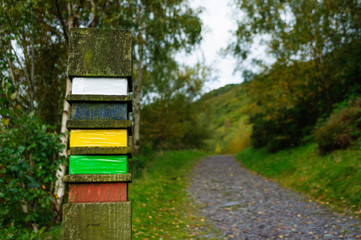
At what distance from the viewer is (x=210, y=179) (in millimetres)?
12430

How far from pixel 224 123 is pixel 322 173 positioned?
3072cm

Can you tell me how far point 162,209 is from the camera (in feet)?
24.5

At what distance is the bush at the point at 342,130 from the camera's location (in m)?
9.87

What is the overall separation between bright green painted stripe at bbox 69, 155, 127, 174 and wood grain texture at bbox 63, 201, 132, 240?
0.25m

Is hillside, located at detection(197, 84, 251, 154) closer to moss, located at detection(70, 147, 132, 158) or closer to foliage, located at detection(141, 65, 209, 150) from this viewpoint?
foliage, located at detection(141, 65, 209, 150)

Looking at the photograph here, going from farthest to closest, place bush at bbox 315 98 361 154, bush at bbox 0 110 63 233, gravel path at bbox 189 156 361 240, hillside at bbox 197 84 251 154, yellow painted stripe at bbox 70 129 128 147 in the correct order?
hillside at bbox 197 84 251 154
bush at bbox 315 98 361 154
gravel path at bbox 189 156 361 240
bush at bbox 0 110 63 233
yellow painted stripe at bbox 70 129 128 147

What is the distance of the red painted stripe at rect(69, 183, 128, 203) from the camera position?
2.20 meters

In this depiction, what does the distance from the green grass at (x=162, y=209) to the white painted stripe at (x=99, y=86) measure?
11.2 ft

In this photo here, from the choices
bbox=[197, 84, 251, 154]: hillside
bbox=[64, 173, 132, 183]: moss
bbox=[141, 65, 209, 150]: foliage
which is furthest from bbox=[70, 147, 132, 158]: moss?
bbox=[197, 84, 251, 154]: hillside

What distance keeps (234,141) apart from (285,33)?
20112mm

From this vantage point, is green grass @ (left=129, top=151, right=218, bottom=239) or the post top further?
green grass @ (left=129, top=151, right=218, bottom=239)

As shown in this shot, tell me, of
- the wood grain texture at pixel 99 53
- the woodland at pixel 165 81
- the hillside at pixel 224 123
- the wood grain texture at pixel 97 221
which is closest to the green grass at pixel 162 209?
the woodland at pixel 165 81

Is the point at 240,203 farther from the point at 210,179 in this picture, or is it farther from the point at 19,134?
the point at 19,134

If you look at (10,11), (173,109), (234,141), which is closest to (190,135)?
(234,141)
